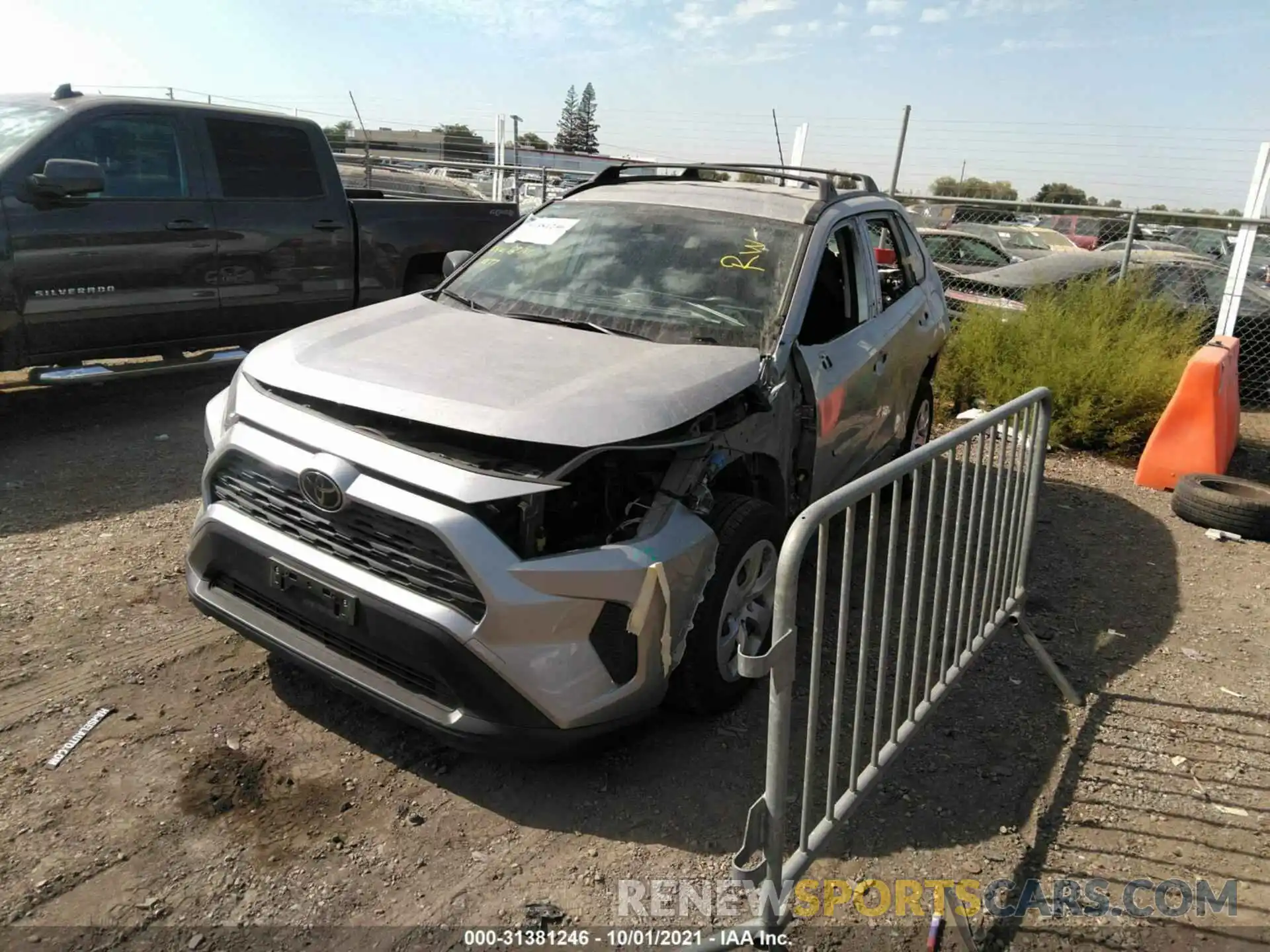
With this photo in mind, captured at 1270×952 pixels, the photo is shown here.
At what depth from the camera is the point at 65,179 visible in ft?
17.4

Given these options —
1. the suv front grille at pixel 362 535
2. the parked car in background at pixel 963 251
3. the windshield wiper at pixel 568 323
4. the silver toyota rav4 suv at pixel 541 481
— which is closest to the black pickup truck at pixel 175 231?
the silver toyota rav4 suv at pixel 541 481

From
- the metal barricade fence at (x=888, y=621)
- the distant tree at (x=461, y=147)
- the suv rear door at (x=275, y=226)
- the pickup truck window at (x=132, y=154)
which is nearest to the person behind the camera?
the metal barricade fence at (x=888, y=621)

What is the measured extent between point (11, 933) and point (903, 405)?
183 inches

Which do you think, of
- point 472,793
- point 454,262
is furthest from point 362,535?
point 454,262

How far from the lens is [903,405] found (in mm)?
5316

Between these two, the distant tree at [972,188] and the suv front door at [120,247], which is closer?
the suv front door at [120,247]

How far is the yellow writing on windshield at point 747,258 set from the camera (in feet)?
13.0

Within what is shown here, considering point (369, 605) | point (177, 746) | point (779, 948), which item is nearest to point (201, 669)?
point (177, 746)

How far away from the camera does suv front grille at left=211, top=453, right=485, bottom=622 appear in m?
2.66

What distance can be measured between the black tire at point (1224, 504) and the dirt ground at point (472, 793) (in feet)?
4.98

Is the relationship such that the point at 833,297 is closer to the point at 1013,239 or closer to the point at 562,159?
the point at 1013,239

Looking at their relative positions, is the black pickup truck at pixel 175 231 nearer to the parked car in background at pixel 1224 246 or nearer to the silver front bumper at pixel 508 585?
the silver front bumper at pixel 508 585

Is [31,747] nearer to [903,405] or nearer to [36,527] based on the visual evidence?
[36,527]

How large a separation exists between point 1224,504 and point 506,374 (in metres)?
4.95
